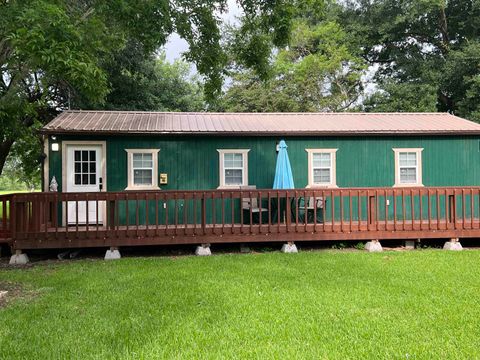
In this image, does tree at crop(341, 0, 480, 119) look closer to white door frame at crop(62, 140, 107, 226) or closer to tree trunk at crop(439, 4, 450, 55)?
tree trunk at crop(439, 4, 450, 55)

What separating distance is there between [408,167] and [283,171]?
12.5 feet

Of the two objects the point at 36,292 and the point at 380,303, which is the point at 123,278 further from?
the point at 380,303

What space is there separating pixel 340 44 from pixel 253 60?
1759 cm

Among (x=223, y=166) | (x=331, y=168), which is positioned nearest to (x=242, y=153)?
(x=223, y=166)

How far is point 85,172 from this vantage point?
373 inches

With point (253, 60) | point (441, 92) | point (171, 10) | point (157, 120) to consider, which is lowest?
point (157, 120)

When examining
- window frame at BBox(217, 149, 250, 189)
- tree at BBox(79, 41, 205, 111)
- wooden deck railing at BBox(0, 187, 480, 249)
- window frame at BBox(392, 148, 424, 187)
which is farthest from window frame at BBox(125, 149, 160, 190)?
tree at BBox(79, 41, 205, 111)

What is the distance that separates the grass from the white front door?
2.81m

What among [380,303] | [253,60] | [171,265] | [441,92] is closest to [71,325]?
[171,265]

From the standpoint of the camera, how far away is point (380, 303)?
4.37m

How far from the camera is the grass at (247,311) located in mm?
3277

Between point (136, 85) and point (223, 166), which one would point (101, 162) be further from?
point (136, 85)

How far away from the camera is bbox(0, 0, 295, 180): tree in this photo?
14.4 feet

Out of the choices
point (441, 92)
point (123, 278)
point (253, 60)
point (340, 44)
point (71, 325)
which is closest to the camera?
point (71, 325)
